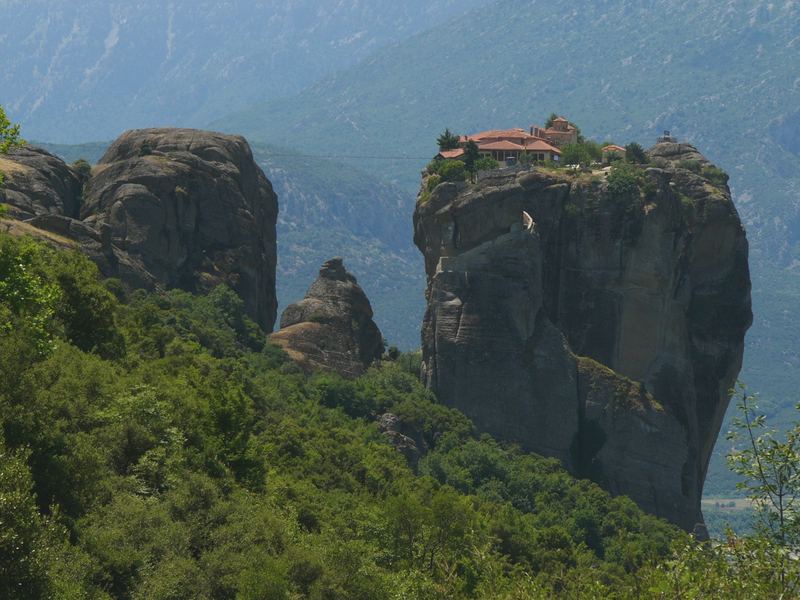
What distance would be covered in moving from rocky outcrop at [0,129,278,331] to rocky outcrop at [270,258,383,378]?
3266 mm

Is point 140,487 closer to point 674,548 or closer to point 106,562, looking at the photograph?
point 106,562

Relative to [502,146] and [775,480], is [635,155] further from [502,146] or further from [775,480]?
[775,480]

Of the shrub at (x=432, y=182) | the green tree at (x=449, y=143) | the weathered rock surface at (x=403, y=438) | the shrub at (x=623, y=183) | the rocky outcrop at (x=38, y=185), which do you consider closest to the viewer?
the rocky outcrop at (x=38, y=185)

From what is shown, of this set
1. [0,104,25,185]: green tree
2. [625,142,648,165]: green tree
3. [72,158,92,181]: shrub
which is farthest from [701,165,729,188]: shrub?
[0,104,25,185]: green tree

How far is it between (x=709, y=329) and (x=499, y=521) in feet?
136

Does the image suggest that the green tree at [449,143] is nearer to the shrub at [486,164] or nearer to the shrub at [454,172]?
the shrub at [486,164]

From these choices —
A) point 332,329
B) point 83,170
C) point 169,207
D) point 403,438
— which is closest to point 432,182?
point 332,329

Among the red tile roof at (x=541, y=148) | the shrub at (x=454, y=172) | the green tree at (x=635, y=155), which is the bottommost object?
the shrub at (x=454, y=172)

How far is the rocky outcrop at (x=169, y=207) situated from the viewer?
10800cm

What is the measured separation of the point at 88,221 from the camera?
109 meters

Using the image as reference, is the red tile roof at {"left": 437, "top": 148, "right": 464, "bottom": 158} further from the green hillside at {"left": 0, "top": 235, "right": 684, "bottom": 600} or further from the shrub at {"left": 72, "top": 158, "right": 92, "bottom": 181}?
the green hillside at {"left": 0, "top": 235, "right": 684, "bottom": 600}

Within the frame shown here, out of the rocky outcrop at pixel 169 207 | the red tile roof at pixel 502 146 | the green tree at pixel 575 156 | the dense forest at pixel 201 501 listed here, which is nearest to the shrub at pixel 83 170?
the rocky outcrop at pixel 169 207

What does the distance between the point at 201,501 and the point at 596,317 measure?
2668 inches

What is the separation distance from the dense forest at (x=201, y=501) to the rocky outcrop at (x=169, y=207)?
13.2m
